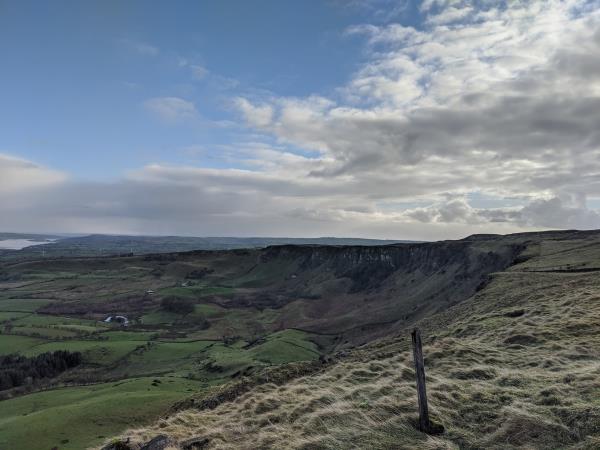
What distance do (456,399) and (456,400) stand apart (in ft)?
0.52

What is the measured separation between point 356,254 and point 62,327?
275ft

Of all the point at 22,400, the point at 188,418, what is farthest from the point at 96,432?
the point at 22,400

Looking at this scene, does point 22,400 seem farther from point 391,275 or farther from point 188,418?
point 391,275

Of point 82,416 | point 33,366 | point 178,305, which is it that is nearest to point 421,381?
point 82,416

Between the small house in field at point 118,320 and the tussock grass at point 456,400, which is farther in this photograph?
the small house in field at point 118,320

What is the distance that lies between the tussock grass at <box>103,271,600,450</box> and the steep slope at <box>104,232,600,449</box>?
46mm

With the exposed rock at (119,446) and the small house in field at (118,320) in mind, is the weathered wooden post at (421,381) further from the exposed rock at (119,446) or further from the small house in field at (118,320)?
the small house in field at (118,320)

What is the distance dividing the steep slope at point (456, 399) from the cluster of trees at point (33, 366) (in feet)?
148

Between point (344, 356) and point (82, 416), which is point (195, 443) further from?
point (82, 416)

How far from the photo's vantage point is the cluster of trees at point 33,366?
57062 millimetres

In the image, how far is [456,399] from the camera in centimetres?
1609

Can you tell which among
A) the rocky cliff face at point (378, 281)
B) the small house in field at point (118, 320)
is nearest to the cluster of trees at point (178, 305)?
the small house in field at point (118, 320)

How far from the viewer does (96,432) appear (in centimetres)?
3005

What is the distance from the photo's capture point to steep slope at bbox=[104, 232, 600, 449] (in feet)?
43.5
